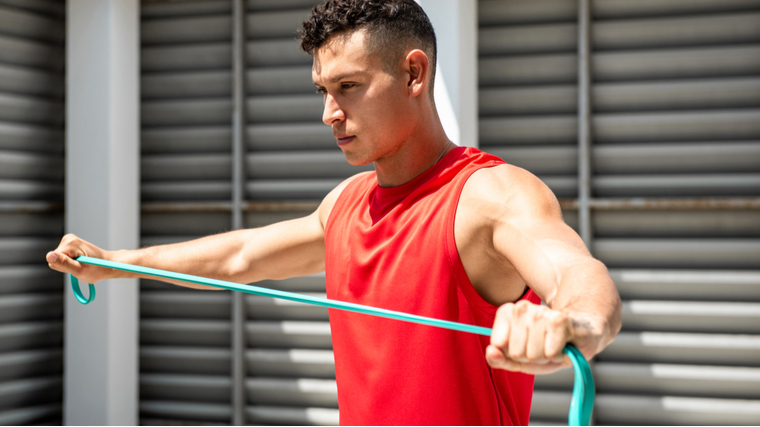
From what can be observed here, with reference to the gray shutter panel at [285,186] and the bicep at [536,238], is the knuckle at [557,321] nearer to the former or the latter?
the bicep at [536,238]

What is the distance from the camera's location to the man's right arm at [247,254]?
2117mm

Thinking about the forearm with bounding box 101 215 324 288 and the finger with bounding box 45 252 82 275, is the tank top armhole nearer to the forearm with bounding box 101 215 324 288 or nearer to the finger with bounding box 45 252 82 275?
the forearm with bounding box 101 215 324 288

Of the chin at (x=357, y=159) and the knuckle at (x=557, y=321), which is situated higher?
the chin at (x=357, y=159)

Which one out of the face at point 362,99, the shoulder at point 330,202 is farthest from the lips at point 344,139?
the shoulder at point 330,202

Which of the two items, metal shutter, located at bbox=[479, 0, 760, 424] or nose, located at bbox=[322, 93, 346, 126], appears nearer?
nose, located at bbox=[322, 93, 346, 126]

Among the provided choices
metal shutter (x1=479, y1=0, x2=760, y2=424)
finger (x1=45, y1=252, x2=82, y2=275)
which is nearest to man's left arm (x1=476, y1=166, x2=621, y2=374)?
finger (x1=45, y1=252, x2=82, y2=275)

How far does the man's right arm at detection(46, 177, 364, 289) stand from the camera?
6.95 ft

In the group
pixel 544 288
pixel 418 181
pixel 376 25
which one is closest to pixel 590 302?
pixel 544 288

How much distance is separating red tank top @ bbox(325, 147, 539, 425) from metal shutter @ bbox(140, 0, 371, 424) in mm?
2435

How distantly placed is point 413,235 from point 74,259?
1141mm

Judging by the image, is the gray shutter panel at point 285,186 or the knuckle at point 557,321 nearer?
the knuckle at point 557,321

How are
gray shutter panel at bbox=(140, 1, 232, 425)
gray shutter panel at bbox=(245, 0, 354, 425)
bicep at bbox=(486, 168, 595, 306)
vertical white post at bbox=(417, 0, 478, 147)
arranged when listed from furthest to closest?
gray shutter panel at bbox=(140, 1, 232, 425) < gray shutter panel at bbox=(245, 0, 354, 425) < vertical white post at bbox=(417, 0, 478, 147) < bicep at bbox=(486, 168, 595, 306)

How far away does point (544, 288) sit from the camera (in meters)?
1.25

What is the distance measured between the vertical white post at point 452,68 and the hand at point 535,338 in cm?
256
